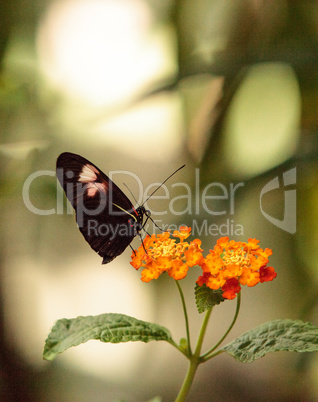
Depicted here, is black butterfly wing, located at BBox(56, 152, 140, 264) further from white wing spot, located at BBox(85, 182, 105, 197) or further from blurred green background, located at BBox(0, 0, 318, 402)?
blurred green background, located at BBox(0, 0, 318, 402)

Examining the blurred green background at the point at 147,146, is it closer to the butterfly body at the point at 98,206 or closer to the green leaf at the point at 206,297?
the butterfly body at the point at 98,206

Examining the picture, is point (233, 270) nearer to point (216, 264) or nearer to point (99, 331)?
point (216, 264)

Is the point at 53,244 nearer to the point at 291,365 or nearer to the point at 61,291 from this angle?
the point at 61,291

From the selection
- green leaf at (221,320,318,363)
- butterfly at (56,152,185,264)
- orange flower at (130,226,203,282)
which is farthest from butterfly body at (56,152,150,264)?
green leaf at (221,320,318,363)

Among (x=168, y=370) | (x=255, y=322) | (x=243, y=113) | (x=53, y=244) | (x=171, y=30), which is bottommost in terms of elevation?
(x=168, y=370)

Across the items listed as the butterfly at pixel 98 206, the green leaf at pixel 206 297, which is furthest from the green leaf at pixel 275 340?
the butterfly at pixel 98 206

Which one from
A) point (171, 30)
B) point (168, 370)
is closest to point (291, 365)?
point (168, 370)

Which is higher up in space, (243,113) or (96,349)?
(243,113)

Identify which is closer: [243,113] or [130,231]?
Answer: [130,231]
